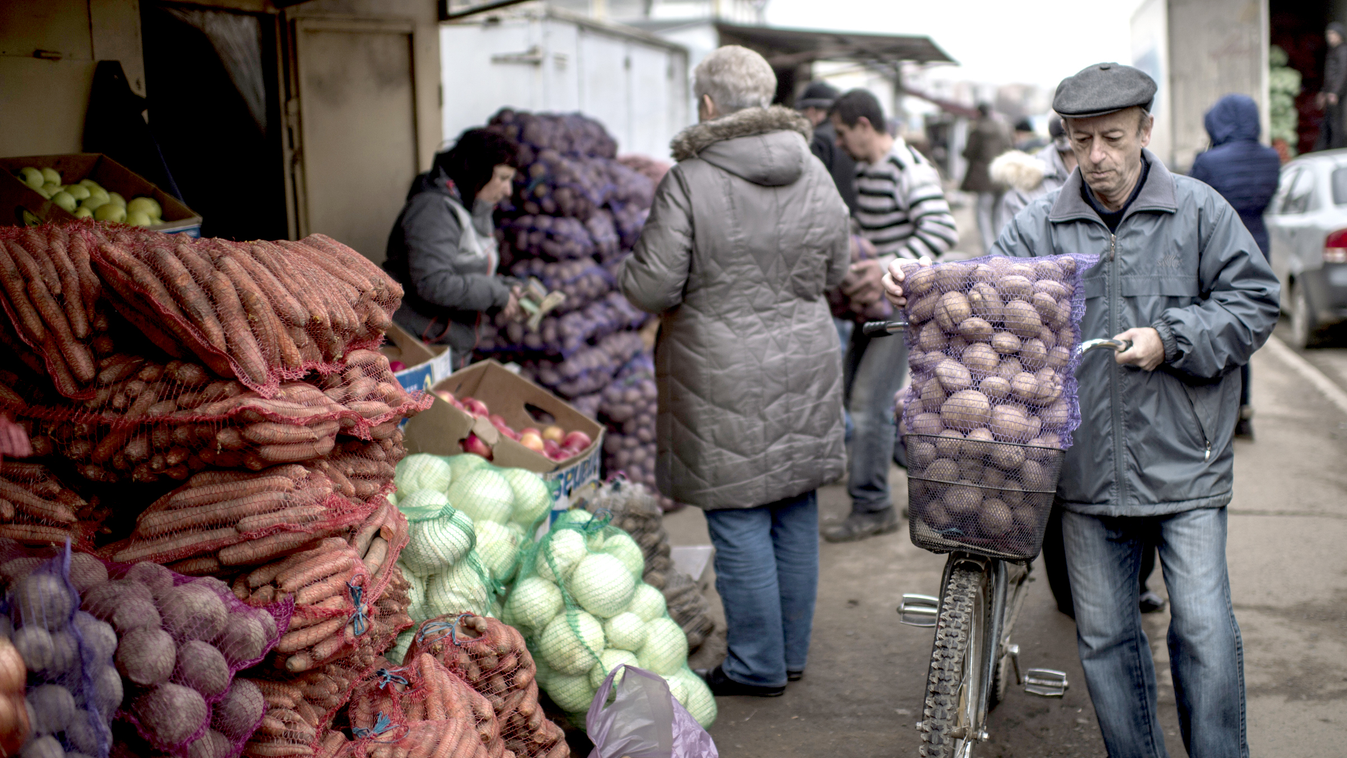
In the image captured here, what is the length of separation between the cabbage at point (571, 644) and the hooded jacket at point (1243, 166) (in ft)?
17.3

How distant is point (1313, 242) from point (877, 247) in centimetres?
617

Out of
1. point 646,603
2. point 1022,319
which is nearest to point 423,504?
point 646,603

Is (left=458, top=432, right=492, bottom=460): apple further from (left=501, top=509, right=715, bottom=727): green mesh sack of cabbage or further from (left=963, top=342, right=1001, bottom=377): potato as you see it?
(left=963, top=342, right=1001, bottom=377): potato

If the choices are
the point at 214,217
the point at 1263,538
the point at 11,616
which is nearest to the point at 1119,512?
the point at 11,616

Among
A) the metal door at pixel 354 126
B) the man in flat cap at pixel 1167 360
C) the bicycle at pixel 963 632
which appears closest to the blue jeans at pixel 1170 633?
the man in flat cap at pixel 1167 360

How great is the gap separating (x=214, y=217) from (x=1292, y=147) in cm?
1457

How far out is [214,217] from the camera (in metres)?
6.38

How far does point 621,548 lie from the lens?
3830 millimetres

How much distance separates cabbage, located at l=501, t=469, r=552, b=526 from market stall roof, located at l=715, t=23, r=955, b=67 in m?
10.2

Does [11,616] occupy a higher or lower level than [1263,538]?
higher

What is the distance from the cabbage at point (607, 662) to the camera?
11.5ft

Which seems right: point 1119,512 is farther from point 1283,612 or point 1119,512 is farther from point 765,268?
point 1283,612

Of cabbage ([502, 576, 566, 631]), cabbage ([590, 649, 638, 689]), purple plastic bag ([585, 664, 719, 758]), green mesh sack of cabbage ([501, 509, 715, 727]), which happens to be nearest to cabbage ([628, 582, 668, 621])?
green mesh sack of cabbage ([501, 509, 715, 727])

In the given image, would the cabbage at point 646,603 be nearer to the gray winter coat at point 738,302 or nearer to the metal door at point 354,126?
the gray winter coat at point 738,302
